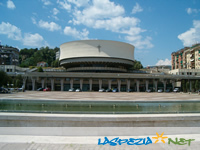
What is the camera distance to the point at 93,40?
5934 centimetres

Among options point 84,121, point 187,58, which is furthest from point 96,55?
point 84,121

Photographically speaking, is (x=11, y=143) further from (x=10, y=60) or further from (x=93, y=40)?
(x=10, y=60)

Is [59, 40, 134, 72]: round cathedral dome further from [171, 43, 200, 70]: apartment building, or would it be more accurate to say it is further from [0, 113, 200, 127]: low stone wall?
[0, 113, 200, 127]: low stone wall

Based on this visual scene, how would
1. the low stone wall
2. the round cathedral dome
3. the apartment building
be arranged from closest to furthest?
the low stone wall → the round cathedral dome → the apartment building

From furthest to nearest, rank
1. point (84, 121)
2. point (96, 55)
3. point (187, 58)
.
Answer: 1. point (187, 58)
2. point (96, 55)
3. point (84, 121)

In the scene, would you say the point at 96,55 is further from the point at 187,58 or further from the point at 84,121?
the point at 84,121

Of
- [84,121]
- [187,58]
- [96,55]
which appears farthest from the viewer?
[187,58]

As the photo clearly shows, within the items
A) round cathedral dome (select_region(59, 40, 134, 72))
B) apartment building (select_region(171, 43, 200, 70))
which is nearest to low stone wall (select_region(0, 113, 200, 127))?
round cathedral dome (select_region(59, 40, 134, 72))

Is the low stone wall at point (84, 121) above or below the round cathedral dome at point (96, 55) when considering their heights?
below

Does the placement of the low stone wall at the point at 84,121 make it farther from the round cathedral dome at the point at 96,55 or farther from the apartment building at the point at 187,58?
the apartment building at the point at 187,58

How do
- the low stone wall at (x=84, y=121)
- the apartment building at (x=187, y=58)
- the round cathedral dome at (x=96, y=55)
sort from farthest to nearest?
1. the apartment building at (x=187, y=58)
2. the round cathedral dome at (x=96, y=55)
3. the low stone wall at (x=84, y=121)

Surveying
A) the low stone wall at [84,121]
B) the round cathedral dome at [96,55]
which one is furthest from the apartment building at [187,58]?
the low stone wall at [84,121]

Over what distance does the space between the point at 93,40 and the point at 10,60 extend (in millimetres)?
52078

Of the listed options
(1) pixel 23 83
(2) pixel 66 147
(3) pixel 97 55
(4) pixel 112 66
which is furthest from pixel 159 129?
(4) pixel 112 66
